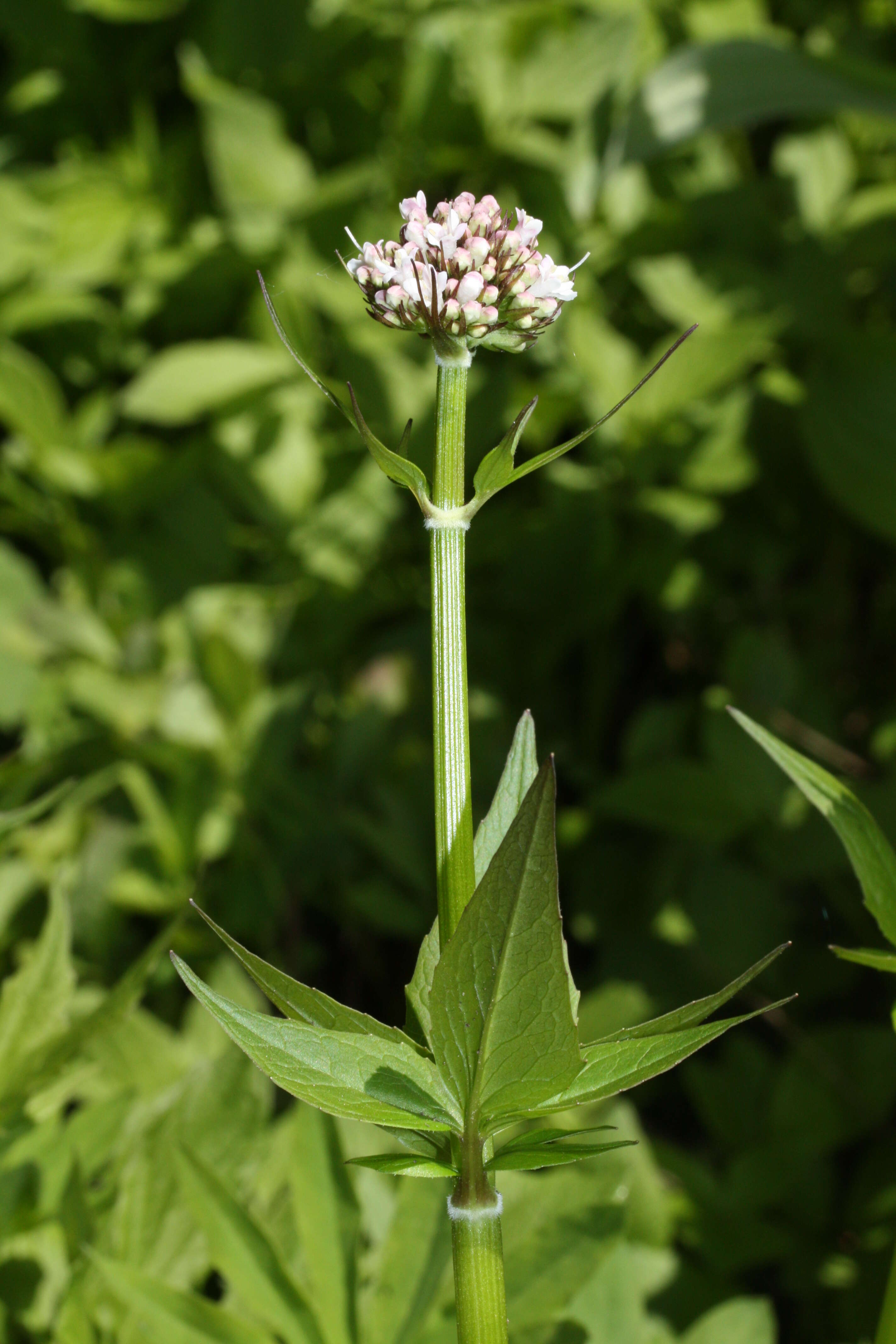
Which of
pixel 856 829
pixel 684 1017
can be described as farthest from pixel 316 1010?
pixel 856 829

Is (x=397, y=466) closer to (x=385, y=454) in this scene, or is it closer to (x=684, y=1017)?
(x=385, y=454)

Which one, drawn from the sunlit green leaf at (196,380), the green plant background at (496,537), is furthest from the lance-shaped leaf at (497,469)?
the sunlit green leaf at (196,380)

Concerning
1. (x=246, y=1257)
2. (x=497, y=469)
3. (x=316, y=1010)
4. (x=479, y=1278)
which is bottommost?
(x=246, y=1257)

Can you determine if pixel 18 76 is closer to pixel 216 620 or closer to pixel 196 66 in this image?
pixel 196 66

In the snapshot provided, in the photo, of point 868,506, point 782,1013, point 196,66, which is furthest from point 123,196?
point 782,1013

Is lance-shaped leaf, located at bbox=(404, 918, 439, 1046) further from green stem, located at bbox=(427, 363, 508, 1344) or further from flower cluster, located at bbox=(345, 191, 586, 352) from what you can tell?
flower cluster, located at bbox=(345, 191, 586, 352)

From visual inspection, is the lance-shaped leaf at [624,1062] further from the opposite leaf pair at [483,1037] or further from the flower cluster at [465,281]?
the flower cluster at [465,281]
